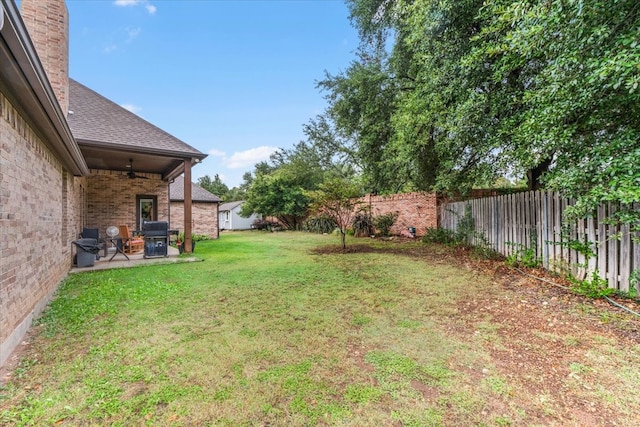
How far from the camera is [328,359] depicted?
8.73ft

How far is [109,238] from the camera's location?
8945 mm

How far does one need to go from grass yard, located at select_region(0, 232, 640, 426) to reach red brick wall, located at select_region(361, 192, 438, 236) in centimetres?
701

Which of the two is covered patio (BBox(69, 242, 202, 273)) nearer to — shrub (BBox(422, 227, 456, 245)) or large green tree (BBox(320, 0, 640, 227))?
large green tree (BBox(320, 0, 640, 227))

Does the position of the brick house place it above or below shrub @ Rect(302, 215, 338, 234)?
above

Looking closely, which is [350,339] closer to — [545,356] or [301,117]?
[545,356]

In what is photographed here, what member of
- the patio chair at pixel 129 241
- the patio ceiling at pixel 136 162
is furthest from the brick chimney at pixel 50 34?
the patio chair at pixel 129 241

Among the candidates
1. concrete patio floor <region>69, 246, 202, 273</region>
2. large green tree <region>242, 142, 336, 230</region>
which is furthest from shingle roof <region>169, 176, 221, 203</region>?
concrete patio floor <region>69, 246, 202, 273</region>

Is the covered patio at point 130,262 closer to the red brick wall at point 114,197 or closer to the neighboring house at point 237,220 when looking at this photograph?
the red brick wall at point 114,197

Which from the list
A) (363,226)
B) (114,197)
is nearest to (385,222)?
(363,226)

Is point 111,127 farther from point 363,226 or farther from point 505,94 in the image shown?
point 363,226

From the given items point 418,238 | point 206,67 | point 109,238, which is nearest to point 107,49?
point 206,67

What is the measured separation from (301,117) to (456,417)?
2603 centimetres

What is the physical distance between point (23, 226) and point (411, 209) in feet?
40.3

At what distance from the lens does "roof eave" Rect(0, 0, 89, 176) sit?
6.67 ft
